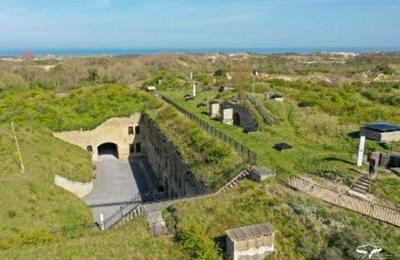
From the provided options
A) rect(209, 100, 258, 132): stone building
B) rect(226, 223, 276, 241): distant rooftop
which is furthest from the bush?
rect(209, 100, 258, 132): stone building

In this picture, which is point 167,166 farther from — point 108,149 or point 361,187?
point 361,187

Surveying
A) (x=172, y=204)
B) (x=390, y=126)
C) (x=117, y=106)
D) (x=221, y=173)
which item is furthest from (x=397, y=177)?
(x=117, y=106)

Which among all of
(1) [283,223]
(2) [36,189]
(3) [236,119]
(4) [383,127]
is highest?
(4) [383,127]

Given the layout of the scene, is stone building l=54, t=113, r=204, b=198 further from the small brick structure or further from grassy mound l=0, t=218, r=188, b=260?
grassy mound l=0, t=218, r=188, b=260

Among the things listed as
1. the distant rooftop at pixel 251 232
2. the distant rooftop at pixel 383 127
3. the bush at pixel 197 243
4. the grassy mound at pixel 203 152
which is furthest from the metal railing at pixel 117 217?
the distant rooftop at pixel 383 127

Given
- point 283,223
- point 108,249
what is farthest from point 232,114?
point 108,249

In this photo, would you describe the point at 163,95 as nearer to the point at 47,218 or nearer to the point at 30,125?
the point at 30,125
